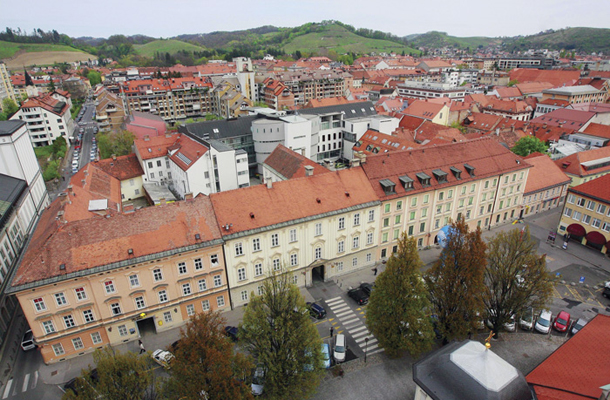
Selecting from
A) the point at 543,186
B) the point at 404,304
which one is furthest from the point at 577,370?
the point at 543,186

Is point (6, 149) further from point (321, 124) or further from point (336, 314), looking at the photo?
point (321, 124)

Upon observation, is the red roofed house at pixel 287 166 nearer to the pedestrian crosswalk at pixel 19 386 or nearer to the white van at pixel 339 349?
the white van at pixel 339 349

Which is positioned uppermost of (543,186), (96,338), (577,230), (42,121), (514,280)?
(42,121)

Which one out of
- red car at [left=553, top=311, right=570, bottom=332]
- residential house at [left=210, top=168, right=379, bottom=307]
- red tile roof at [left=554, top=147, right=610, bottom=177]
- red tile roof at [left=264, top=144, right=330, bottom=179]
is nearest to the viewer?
red car at [left=553, top=311, right=570, bottom=332]

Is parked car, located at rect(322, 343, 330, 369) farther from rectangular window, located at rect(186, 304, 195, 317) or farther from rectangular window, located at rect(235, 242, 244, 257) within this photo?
rectangular window, located at rect(186, 304, 195, 317)

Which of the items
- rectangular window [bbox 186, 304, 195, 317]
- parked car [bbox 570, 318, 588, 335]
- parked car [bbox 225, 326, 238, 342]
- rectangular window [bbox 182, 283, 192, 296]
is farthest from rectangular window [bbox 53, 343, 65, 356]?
parked car [bbox 570, 318, 588, 335]

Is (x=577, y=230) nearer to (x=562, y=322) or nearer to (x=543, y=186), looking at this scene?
(x=543, y=186)
